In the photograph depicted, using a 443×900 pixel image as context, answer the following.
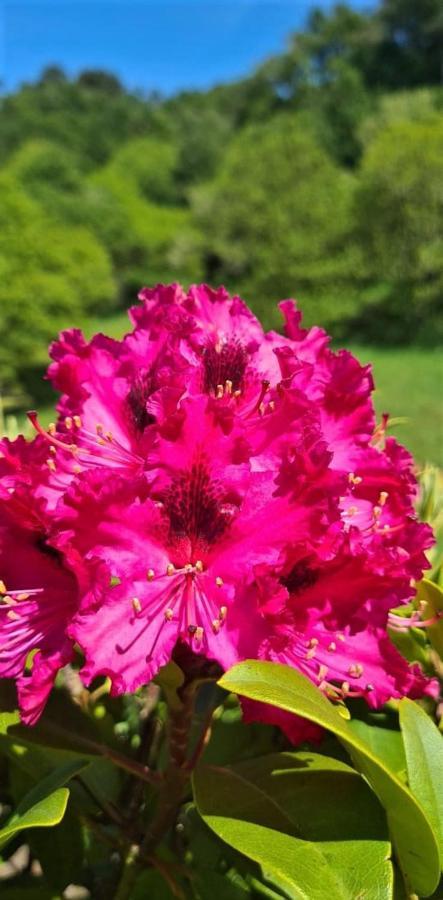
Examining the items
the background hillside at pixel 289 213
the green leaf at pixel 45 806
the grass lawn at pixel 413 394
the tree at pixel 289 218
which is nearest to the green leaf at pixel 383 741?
the green leaf at pixel 45 806

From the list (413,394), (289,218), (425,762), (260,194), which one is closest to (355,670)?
(425,762)

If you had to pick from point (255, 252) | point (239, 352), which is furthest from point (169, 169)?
point (239, 352)

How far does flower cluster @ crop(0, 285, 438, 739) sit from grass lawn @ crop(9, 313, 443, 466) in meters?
4.51

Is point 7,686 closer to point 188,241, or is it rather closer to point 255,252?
point 255,252

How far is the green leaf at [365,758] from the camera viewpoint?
457mm

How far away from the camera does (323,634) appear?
0.61 metres

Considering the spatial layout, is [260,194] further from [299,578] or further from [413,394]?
[299,578]

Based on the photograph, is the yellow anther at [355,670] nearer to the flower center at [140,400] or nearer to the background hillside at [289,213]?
the flower center at [140,400]

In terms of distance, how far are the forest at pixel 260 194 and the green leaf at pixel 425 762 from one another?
1447 millimetres

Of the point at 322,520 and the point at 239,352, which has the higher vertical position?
the point at 239,352

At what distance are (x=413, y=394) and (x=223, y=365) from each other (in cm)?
808

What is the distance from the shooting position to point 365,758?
473 mm

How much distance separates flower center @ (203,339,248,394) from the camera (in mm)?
668

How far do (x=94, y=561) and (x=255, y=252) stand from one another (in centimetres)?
1323
